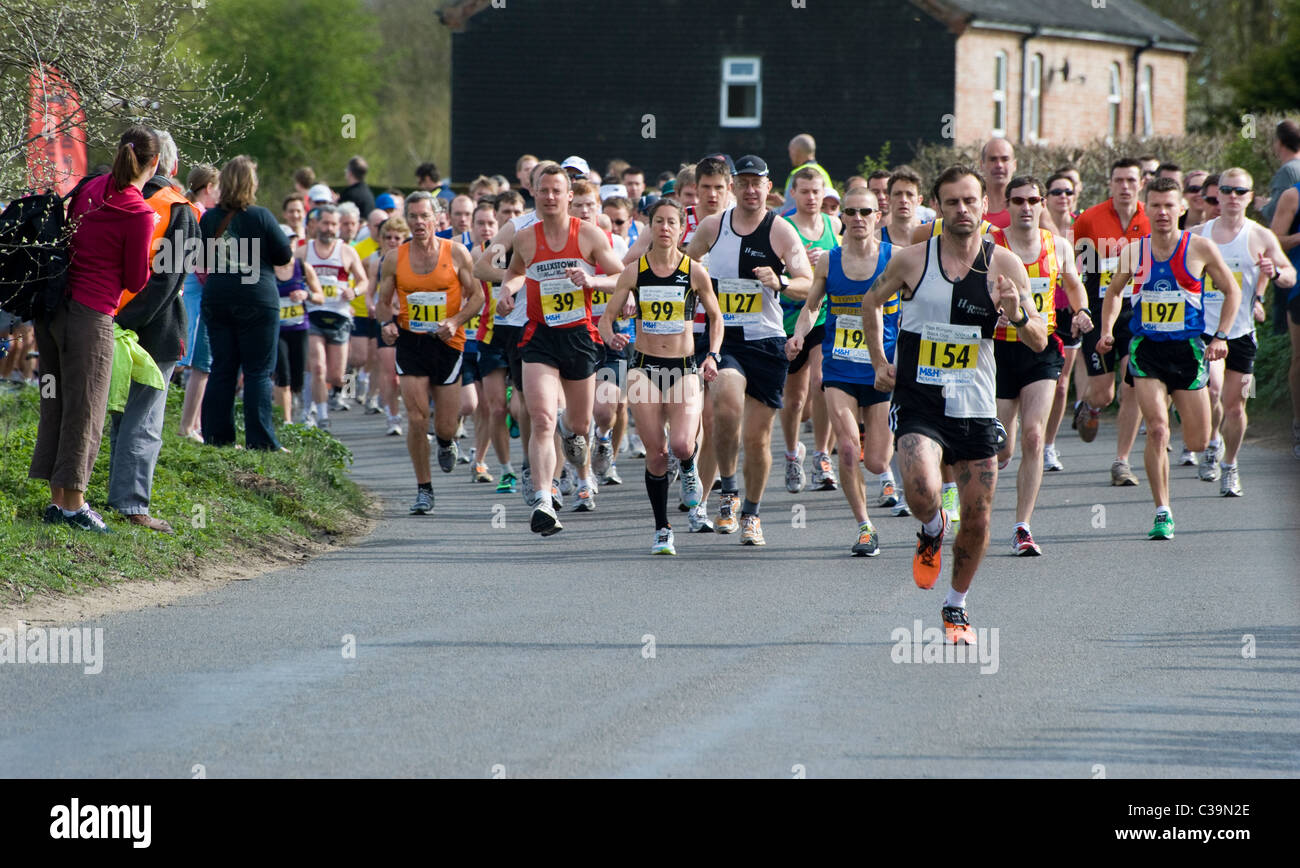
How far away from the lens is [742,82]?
42.4 meters

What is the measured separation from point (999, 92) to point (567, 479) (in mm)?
31871

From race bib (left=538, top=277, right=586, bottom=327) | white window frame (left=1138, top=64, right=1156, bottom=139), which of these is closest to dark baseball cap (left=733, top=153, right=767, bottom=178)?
race bib (left=538, top=277, right=586, bottom=327)

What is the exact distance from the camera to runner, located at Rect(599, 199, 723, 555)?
10.9m

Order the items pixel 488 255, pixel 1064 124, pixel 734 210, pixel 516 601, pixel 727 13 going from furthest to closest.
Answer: pixel 1064 124, pixel 727 13, pixel 488 255, pixel 734 210, pixel 516 601

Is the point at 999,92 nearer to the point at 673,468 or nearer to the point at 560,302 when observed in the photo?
the point at 673,468

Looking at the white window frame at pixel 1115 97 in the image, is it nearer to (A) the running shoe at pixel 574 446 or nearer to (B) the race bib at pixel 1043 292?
(B) the race bib at pixel 1043 292

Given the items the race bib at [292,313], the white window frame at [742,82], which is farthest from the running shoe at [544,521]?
the white window frame at [742,82]

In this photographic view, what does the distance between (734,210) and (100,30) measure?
400cm

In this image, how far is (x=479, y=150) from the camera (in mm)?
43375

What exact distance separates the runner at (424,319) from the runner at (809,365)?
2.37m

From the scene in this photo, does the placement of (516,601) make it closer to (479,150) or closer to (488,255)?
(488,255)

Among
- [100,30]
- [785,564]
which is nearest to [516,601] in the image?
[785,564]

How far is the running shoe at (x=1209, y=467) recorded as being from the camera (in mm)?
14312
